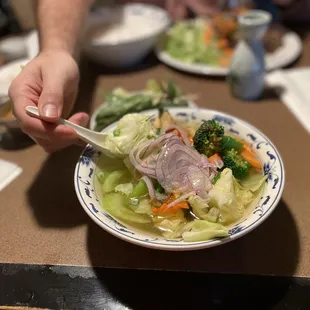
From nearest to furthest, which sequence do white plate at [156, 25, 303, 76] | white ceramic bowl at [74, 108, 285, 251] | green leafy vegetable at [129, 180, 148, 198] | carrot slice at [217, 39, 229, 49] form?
white ceramic bowl at [74, 108, 285, 251]
green leafy vegetable at [129, 180, 148, 198]
white plate at [156, 25, 303, 76]
carrot slice at [217, 39, 229, 49]

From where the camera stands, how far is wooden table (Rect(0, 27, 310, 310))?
811 millimetres

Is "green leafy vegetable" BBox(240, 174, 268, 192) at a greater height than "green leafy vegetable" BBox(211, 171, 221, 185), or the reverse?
"green leafy vegetable" BBox(211, 171, 221, 185)

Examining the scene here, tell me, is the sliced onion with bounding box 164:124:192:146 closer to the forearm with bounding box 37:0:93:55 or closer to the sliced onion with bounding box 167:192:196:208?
the sliced onion with bounding box 167:192:196:208

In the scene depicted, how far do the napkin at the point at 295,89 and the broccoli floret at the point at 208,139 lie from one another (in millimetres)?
483

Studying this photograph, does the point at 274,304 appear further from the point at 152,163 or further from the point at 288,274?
the point at 152,163

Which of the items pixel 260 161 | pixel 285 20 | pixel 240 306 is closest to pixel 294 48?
pixel 285 20

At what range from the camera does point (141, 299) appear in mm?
744

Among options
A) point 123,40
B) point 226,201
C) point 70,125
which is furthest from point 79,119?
point 123,40

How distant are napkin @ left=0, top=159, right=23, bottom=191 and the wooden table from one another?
0.02 m

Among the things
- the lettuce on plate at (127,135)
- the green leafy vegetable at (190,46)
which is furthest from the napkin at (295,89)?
the lettuce on plate at (127,135)

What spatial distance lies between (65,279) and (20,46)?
1.10 metres

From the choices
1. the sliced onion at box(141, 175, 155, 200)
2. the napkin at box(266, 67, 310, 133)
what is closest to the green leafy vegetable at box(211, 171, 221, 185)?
the sliced onion at box(141, 175, 155, 200)

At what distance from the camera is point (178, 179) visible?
30.4 inches

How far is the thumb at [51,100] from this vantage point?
800 millimetres
